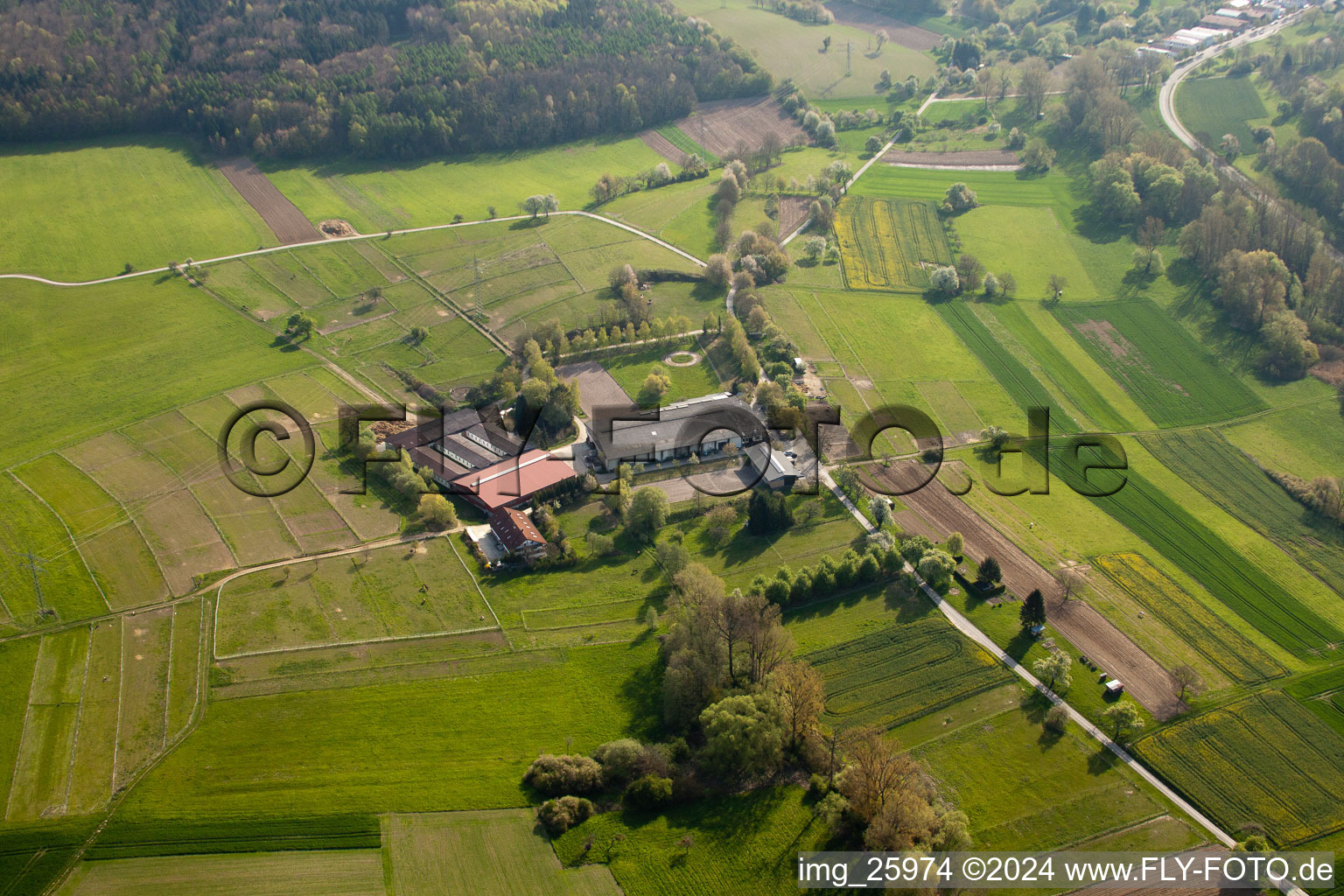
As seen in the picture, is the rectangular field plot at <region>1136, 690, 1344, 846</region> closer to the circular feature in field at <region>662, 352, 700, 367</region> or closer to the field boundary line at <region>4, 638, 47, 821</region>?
the circular feature in field at <region>662, 352, 700, 367</region>

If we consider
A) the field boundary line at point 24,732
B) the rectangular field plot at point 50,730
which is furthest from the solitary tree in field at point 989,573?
the field boundary line at point 24,732

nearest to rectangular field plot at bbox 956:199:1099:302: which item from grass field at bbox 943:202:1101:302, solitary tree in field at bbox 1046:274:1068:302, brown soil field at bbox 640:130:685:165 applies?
grass field at bbox 943:202:1101:302

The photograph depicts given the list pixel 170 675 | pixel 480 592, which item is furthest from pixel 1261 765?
pixel 170 675

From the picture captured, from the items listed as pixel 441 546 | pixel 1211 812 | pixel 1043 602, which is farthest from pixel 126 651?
pixel 1211 812

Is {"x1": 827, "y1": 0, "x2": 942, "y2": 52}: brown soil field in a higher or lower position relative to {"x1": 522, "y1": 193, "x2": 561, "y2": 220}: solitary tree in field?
higher

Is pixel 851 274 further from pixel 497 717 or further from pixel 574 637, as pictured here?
pixel 497 717
